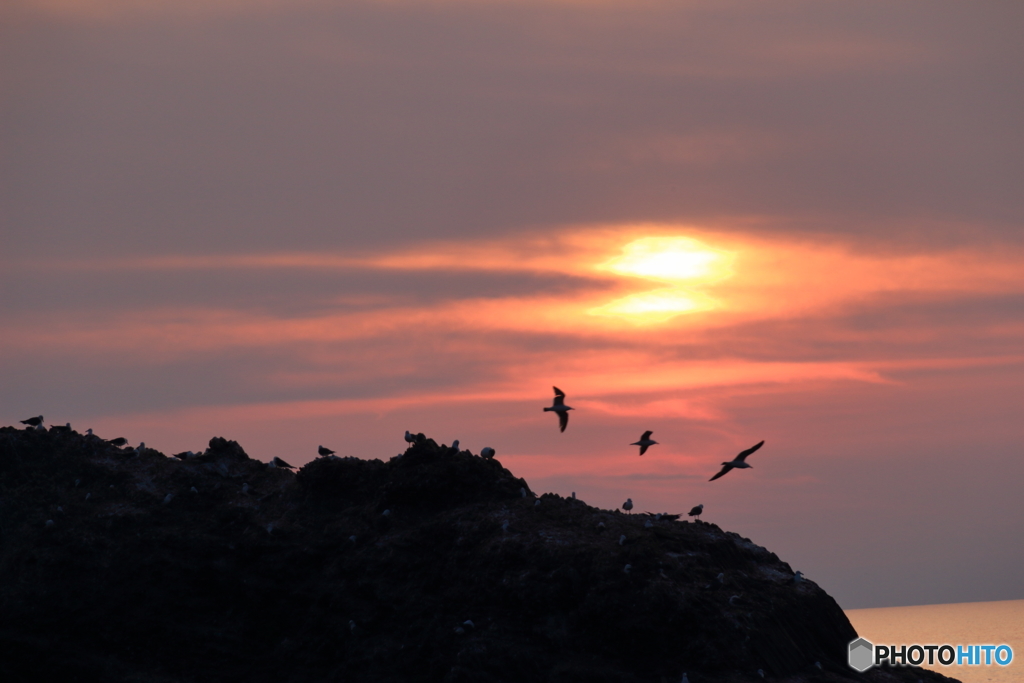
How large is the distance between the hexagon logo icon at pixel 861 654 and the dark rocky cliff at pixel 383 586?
0.77 m

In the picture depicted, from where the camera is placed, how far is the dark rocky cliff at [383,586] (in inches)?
2000

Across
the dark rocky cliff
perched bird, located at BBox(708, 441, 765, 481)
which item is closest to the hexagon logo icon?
the dark rocky cliff

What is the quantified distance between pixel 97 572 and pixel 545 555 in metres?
25.0

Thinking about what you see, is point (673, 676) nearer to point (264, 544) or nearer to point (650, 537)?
point (650, 537)

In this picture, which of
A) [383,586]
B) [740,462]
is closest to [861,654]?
[740,462]

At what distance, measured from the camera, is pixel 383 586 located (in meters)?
55.6

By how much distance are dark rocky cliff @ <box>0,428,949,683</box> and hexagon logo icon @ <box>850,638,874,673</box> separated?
2.53ft

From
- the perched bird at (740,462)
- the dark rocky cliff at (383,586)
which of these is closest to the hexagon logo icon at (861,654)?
the dark rocky cliff at (383,586)

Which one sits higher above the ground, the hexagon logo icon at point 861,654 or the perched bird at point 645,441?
the perched bird at point 645,441

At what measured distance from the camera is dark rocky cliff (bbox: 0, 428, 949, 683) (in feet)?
167

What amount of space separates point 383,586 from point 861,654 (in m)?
26.6

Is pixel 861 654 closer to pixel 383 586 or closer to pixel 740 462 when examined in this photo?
pixel 740 462

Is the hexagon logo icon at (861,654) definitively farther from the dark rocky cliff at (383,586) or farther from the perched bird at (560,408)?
the perched bird at (560,408)

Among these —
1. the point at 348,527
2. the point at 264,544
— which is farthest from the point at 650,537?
the point at 264,544
